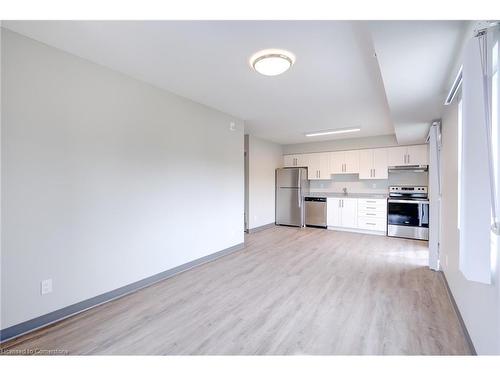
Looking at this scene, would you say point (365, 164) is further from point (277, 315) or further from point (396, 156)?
point (277, 315)

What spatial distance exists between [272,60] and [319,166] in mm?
4821

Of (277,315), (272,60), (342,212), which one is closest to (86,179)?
(272,60)

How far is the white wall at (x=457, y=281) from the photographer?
1300mm

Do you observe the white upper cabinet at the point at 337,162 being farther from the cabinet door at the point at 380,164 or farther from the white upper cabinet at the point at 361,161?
the cabinet door at the point at 380,164

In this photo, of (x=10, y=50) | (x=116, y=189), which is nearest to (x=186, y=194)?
(x=116, y=189)

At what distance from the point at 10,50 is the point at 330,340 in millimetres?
3439

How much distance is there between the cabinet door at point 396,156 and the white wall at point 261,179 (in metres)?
2.94

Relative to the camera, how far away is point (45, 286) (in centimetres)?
198

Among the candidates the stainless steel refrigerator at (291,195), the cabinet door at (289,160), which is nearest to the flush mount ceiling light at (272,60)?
the stainless steel refrigerator at (291,195)

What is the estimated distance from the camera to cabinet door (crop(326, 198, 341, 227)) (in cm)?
605

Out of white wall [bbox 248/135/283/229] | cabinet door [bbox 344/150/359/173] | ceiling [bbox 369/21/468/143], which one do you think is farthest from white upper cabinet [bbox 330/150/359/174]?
ceiling [bbox 369/21/468/143]

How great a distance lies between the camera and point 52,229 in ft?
6.61
